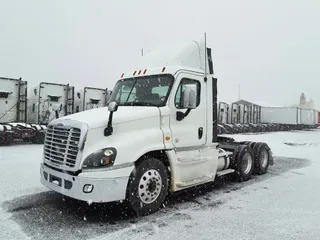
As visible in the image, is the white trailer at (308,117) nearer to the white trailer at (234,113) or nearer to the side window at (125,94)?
the white trailer at (234,113)

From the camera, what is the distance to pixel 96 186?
4234 millimetres

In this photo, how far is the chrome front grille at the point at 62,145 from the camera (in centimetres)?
440

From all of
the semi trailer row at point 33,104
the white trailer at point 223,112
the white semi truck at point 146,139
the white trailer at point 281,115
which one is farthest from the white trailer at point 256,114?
the white semi truck at point 146,139

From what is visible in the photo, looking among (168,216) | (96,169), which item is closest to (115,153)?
(96,169)

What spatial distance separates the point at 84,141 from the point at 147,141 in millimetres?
1070

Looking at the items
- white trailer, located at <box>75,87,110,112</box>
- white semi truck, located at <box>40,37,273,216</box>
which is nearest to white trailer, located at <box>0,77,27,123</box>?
white trailer, located at <box>75,87,110,112</box>

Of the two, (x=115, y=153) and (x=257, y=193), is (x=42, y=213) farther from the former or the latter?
(x=257, y=193)

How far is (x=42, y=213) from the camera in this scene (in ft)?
15.9

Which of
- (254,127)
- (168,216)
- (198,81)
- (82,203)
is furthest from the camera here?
(254,127)

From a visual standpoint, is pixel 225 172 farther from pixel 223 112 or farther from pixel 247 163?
pixel 223 112

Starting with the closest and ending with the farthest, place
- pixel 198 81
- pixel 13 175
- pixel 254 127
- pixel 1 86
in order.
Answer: pixel 198 81, pixel 13 175, pixel 1 86, pixel 254 127

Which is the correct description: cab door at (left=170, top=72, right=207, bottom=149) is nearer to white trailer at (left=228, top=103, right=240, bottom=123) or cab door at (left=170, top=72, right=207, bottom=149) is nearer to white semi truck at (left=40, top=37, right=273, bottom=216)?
white semi truck at (left=40, top=37, right=273, bottom=216)

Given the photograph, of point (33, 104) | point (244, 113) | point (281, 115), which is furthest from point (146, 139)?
point (281, 115)

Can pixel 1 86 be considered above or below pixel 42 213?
above
